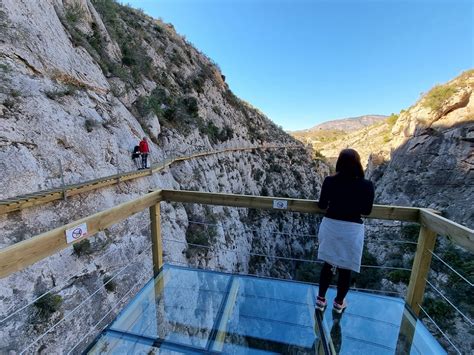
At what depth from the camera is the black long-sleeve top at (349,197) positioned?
215cm

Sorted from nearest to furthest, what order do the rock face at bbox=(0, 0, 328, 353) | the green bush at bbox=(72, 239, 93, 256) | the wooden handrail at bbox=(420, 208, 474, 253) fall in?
1. the wooden handrail at bbox=(420, 208, 474, 253)
2. the rock face at bbox=(0, 0, 328, 353)
3. the green bush at bbox=(72, 239, 93, 256)

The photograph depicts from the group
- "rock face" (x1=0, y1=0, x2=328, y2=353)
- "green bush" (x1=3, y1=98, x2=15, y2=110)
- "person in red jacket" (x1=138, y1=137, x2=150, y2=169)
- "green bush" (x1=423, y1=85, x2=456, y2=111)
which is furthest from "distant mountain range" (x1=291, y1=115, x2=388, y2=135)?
"green bush" (x1=3, y1=98, x2=15, y2=110)

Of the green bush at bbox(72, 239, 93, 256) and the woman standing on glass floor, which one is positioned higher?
the woman standing on glass floor

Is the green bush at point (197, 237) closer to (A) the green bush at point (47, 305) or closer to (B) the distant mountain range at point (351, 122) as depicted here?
(A) the green bush at point (47, 305)

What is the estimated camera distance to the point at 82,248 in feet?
18.0

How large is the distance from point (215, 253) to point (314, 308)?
913 centimetres

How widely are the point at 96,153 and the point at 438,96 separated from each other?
19.0 metres

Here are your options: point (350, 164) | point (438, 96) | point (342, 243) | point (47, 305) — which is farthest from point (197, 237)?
point (438, 96)

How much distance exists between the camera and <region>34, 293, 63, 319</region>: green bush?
418cm

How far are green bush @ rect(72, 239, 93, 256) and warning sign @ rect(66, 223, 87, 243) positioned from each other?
439cm

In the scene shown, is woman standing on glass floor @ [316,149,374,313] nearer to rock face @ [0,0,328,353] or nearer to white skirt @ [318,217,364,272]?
white skirt @ [318,217,364,272]

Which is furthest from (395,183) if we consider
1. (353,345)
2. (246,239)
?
(353,345)

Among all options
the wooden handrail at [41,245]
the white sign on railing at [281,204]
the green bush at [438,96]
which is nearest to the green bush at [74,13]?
the wooden handrail at [41,245]

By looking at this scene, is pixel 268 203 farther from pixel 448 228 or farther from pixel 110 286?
pixel 110 286
